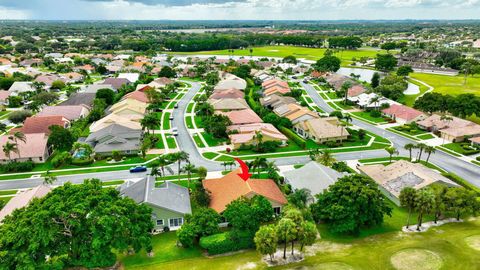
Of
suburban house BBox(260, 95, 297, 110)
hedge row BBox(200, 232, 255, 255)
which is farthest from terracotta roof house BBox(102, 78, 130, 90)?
hedge row BBox(200, 232, 255, 255)

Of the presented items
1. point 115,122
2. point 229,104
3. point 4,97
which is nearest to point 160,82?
point 229,104

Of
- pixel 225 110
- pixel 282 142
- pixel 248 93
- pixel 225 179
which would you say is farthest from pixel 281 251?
pixel 248 93

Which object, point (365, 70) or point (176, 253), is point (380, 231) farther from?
point (365, 70)

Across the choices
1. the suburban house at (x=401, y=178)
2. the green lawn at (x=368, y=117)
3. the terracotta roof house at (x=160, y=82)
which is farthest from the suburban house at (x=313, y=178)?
the terracotta roof house at (x=160, y=82)

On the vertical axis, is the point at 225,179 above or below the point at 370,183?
below

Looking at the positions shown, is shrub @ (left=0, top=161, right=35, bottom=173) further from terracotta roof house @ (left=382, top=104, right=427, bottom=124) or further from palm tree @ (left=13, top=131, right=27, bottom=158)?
terracotta roof house @ (left=382, top=104, right=427, bottom=124)

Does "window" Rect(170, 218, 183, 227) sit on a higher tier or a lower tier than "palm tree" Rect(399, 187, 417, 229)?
lower

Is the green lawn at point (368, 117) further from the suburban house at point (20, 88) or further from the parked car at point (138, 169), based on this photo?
the suburban house at point (20, 88)
